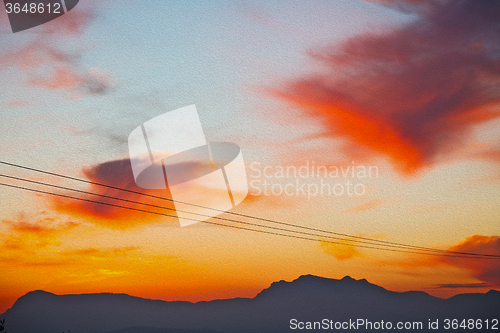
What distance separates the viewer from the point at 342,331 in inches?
6186

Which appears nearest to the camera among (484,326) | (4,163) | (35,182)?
(4,163)

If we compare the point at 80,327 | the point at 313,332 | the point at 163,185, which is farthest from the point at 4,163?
the point at 313,332

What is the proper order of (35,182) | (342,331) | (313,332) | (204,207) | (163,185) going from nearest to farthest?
(35,182) < (163,185) < (204,207) < (313,332) < (342,331)

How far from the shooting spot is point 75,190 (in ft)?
83.4

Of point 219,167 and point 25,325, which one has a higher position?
point 219,167

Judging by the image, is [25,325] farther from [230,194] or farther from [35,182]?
[230,194]

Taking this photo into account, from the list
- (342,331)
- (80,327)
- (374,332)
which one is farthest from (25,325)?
(374,332)

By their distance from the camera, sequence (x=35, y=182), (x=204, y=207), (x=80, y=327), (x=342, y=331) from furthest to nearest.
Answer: (x=342, y=331), (x=80, y=327), (x=204, y=207), (x=35, y=182)

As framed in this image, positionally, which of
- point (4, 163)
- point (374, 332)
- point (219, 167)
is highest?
point (4, 163)

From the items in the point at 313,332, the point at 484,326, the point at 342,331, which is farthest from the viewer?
the point at 342,331

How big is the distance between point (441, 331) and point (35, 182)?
432ft

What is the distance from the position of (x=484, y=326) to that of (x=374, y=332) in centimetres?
13742

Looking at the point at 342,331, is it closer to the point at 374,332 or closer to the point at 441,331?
the point at 374,332

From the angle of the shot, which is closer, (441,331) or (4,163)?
(4,163)
